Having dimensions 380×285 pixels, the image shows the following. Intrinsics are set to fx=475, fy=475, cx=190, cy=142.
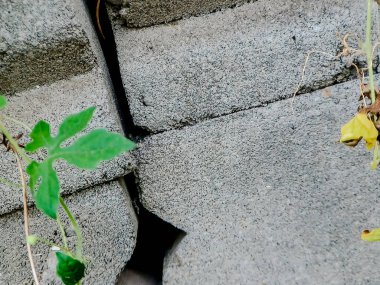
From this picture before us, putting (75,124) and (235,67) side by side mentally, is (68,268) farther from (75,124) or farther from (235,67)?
(235,67)

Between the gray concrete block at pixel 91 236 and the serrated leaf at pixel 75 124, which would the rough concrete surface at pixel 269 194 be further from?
the serrated leaf at pixel 75 124

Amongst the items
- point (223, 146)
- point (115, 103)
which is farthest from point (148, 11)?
point (223, 146)

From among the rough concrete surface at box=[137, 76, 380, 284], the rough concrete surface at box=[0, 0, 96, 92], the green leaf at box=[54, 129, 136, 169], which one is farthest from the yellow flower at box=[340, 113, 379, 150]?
the rough concrete surface at box=[0, 0, 96, 92]

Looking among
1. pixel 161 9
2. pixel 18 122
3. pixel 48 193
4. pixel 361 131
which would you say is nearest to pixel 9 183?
pixel 18 122

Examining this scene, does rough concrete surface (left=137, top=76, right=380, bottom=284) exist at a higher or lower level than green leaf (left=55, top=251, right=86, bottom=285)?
lower

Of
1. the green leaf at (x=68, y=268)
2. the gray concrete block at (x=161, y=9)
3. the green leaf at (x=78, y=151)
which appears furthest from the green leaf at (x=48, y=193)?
the gray concrete block at (x=161, y=9)

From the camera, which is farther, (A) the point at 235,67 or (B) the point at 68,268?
(A) the point at 235,67

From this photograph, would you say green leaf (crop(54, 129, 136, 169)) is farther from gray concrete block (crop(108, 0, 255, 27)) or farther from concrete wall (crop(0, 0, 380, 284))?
gray concrete block (crop(108, 0, 255, 27))
